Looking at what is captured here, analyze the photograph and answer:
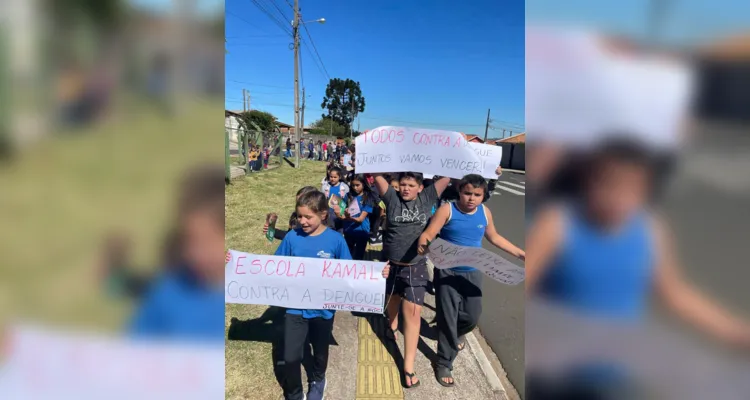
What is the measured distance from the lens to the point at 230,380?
2713 millimetres

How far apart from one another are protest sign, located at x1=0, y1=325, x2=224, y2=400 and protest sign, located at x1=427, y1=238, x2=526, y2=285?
66.1 inches

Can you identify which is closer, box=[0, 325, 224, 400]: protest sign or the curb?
box=[0, 325, 224, 400]: protest sign

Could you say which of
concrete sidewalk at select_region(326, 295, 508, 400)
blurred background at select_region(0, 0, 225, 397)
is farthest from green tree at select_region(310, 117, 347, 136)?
blurred background at select_region(0, 0, 225, 397)

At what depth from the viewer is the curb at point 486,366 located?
2.75 meters

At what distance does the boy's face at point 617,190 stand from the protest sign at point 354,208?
371cm

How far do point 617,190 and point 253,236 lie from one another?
22.8ft

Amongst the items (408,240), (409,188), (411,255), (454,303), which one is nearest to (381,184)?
(409,188)

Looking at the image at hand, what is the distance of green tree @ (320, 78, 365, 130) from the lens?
5684cm

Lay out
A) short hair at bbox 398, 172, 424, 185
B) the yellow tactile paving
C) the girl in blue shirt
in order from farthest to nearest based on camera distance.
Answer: the girl in blue shirt, short hair at bbox 398, 172, 424, 185, the yellow tactile paving

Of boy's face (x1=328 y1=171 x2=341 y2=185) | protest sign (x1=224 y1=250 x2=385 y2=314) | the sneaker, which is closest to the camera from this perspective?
protest sign (x1=224 y1=250 x2=385 y2=314)

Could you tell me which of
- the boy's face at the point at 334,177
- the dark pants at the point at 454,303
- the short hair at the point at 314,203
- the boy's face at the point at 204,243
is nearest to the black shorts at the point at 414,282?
the dark pants at the point at 454,303

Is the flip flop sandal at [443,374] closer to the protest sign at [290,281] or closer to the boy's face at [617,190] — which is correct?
the protest sign at [290,281]

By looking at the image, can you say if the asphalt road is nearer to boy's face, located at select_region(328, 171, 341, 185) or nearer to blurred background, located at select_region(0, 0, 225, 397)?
blurred background, located at select_region(0, 0, 225, 397)

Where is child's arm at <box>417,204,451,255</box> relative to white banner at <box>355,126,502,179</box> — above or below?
below
